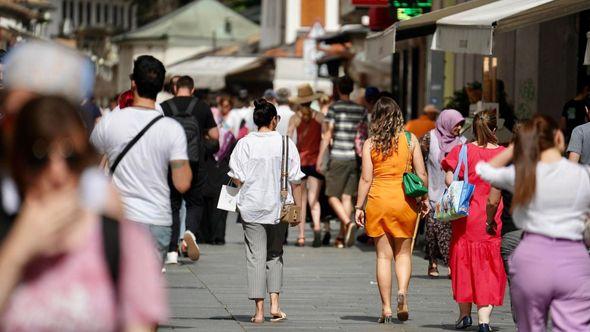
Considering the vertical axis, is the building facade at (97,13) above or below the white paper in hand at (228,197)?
above

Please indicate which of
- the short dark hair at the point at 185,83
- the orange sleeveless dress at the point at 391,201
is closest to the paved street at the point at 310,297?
the orange sleeveless dress at the point at 391,201

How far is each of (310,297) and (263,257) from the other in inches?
74.5

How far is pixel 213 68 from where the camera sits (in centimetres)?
4797

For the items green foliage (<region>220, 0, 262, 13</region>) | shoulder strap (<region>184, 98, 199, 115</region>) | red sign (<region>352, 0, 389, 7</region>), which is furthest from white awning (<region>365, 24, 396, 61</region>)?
green foliage (<region>220, 0, 262, 13</region>)

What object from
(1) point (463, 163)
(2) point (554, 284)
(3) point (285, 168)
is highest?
(1) point (463, 163)

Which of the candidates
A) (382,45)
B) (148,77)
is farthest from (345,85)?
(148,77)

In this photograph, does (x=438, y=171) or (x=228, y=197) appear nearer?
(x=228, y=197)

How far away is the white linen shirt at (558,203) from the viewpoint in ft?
24.7

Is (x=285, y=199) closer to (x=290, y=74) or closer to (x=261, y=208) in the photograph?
(x=261, y=208)

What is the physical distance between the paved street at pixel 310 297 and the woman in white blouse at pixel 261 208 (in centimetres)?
26

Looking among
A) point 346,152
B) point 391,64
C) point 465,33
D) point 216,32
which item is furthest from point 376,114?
point 216,32

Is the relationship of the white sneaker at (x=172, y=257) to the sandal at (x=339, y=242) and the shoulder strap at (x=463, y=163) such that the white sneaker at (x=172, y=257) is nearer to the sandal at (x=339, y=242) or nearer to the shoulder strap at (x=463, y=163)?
the sandal at (x=339, y=242)

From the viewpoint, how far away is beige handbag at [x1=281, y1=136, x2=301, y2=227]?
37.7 ft

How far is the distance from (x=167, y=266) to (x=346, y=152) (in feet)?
11.3
